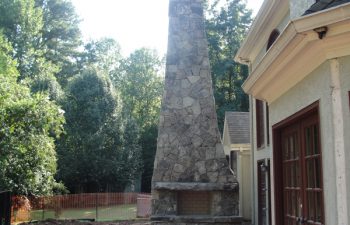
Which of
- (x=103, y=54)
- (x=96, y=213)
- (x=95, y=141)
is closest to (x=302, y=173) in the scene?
(x=96, y=213)

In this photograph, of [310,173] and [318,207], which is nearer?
[318,207]

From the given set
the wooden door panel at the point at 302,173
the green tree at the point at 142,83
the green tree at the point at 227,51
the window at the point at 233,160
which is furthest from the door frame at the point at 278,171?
the green tree at the point at 142,83

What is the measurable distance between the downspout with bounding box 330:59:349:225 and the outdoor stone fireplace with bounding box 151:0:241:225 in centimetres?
920

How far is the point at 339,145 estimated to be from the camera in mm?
3732

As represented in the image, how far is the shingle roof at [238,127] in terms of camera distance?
1521 cm

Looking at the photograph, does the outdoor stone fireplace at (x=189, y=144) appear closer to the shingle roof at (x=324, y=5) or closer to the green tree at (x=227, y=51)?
the shingle roof at (x=324, y=5)

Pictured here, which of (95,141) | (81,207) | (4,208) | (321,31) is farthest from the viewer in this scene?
(95,141)

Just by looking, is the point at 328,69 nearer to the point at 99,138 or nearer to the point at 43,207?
the point at 43,207

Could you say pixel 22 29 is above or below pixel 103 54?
below

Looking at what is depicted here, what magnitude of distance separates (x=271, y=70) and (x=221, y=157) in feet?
28.2

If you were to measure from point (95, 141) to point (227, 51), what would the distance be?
46.8ft

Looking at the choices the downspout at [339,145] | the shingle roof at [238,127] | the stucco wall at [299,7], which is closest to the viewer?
the downspout at [339,145]

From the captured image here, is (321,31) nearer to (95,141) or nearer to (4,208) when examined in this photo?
(4,208)

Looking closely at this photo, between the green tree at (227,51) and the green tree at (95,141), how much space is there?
812 cm
